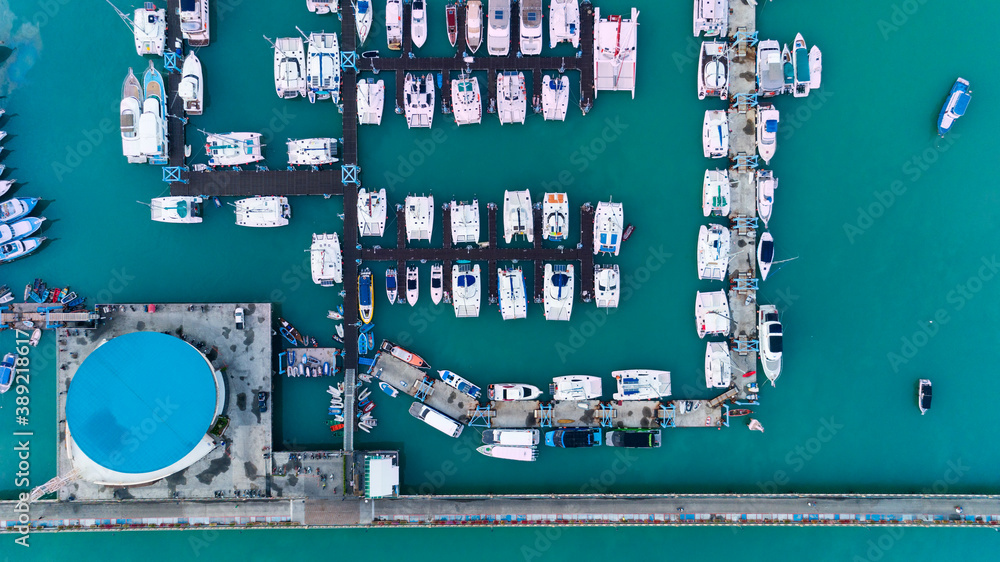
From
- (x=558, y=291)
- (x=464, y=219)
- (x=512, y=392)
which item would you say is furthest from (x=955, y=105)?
(x=512, y=392)

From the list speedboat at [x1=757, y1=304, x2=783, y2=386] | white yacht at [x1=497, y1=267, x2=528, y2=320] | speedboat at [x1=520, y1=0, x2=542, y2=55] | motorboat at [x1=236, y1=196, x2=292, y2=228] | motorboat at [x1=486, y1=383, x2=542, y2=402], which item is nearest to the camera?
speedboat at [x1=520, y1=0, x2=542, y2=55]

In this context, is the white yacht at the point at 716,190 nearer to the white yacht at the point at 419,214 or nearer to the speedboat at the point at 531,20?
the speedboat at the point at 531,20

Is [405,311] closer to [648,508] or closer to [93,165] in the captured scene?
[648,508]

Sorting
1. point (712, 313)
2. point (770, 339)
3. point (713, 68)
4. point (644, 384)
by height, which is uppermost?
point (713, 68)

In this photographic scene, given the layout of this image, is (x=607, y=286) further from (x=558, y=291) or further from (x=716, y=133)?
(x=716, y=133)

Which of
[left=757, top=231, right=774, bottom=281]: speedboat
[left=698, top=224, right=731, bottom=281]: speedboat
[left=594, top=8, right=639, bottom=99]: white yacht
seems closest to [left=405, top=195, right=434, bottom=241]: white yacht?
[left=594, top=8, right=639, bottom=99]: white yacht

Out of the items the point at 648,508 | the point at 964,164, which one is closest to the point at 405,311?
the point at 648,508

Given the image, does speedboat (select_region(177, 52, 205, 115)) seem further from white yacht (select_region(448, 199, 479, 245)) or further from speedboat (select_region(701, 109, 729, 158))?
speedboat (select_region(701, 109, 729, 158))
